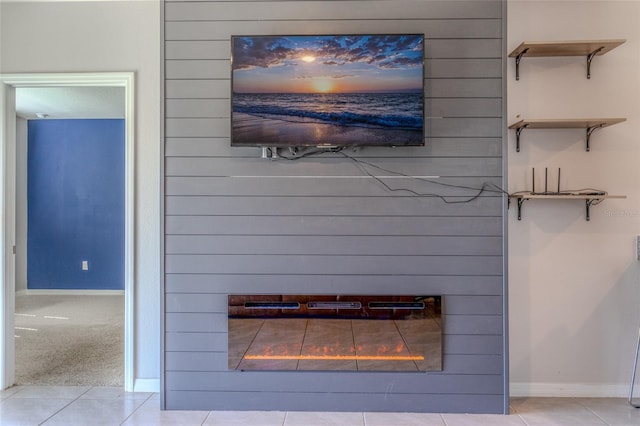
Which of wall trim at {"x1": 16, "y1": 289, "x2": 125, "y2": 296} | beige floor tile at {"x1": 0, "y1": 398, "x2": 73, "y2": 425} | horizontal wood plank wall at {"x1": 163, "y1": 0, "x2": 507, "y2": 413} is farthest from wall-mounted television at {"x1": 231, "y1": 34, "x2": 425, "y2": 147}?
wall trim at {"x1": 16, "y1": 289, "x2": 125, "y2": 296}

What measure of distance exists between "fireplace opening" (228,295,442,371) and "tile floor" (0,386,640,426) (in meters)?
0.28

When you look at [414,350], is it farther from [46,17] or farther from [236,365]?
[46,17]

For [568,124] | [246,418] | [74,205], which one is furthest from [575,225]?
[74,205]

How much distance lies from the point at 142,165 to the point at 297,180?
1.16 metres

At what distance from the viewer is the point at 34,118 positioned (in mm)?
5926

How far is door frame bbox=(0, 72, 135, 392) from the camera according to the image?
277cm

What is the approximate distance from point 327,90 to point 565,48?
1569 mm

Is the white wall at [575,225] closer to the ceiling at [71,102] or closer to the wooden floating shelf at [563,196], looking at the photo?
the wooden floating shelf at [563,196]

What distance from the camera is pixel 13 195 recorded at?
2.90 m

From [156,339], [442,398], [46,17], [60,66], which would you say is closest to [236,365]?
[156,339]

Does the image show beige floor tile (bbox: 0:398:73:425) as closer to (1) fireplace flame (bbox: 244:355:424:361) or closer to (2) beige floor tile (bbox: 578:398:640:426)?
(1) fireplace flame (bbox: 244:355:424:361)

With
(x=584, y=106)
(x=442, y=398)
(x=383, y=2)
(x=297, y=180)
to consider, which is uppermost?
(x=383, y=2)

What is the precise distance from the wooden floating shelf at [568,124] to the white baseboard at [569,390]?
5.23ft

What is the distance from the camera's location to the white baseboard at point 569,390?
105 inches
